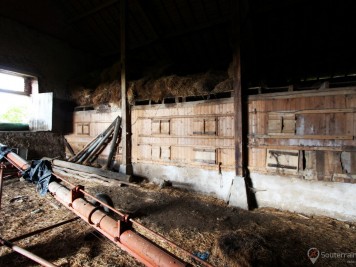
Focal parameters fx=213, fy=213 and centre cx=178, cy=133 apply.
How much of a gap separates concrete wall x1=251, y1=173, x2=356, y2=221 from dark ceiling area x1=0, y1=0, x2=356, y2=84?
2511mm

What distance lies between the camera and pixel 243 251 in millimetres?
2801

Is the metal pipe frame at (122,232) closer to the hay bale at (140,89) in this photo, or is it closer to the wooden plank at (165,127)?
the wooden plank at (165,127)

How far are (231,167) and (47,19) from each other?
880 centimetres

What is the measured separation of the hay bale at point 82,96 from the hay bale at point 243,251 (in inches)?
272

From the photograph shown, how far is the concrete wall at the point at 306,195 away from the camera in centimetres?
408

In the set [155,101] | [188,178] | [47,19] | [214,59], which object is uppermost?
[47,19]

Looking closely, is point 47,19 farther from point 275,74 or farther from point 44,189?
point 275,74

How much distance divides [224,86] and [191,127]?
1.41 meters

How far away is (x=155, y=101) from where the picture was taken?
645 cm

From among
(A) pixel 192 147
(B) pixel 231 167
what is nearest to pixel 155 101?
(A) pixel 192 147

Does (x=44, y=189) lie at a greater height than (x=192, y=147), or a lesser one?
lesser

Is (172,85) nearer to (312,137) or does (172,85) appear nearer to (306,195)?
(312,137)

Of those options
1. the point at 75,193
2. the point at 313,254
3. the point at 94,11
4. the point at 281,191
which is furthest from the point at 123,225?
the point at 94,11

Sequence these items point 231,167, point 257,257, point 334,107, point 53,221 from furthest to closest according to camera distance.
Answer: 1. point 231,167
2. point 334,107
3. point 53,221
4. point 257,257
